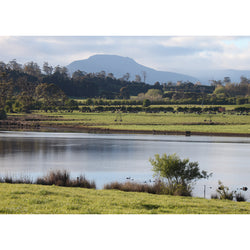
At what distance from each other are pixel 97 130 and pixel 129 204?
53.0 m

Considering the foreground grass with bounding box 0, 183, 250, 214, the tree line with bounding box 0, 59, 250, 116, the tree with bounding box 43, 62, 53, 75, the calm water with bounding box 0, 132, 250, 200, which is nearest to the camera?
the foreground grass with bounding box 0, 183, 250, 214

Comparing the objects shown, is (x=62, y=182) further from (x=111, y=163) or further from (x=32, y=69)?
(x=32, y=69)

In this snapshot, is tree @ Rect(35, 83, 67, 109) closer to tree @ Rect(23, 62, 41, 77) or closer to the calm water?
tree @ Rect(23, 62, 41, 77)

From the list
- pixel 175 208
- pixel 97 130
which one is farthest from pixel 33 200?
pixel 97 130

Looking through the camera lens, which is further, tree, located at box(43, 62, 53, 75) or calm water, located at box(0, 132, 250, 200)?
tree, located at box(43, 62, 53, 75)

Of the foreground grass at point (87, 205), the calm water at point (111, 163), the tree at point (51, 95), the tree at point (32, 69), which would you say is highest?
the tree at point (32, 69)

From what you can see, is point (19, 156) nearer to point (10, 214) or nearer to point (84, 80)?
point (10, 214)

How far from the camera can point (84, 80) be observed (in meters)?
142

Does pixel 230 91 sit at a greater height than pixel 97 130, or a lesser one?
greater

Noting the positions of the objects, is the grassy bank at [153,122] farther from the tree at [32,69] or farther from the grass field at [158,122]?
the tree at [32,69]

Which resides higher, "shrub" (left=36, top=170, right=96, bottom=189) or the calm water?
"shrub" (left=36, top=170, right=96, bottom=189)

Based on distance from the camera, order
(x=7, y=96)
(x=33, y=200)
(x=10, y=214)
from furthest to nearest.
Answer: (x=7, y=96), (x=33, y=200), (x=10, y=214)

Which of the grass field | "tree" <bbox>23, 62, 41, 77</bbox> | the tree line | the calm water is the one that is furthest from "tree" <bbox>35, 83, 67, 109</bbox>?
the calm water

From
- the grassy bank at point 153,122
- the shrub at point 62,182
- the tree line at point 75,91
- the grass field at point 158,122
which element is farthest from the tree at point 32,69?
the shrub at point 62,182
